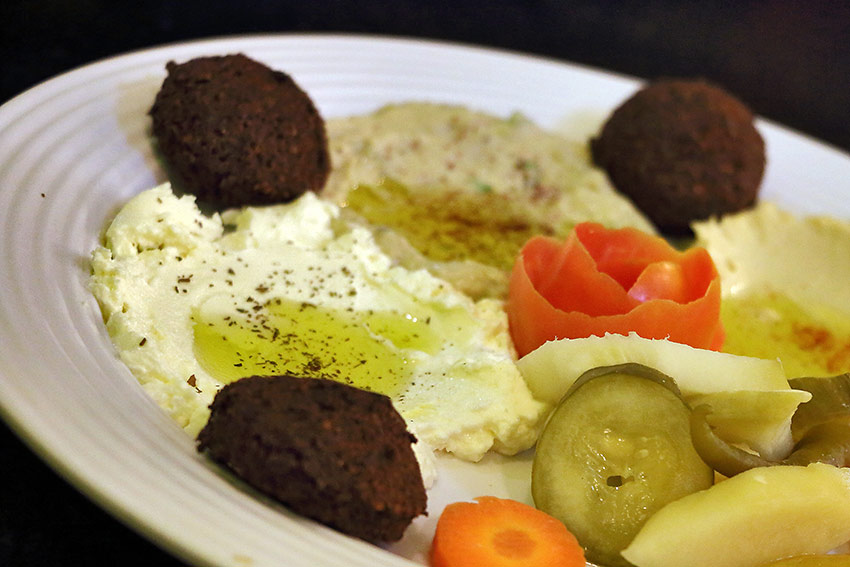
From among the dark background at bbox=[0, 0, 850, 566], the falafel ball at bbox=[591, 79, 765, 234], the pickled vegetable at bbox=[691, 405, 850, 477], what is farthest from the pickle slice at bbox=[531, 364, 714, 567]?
the dark background at bbox=[0, 0, 850, 566]

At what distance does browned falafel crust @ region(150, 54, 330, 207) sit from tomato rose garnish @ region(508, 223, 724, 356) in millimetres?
1106

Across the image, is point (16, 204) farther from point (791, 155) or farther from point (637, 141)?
point (791, 155)

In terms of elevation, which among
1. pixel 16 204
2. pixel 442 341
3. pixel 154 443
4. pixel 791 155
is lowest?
pixel 791 155

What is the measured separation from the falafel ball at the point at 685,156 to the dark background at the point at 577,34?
7.08 feet

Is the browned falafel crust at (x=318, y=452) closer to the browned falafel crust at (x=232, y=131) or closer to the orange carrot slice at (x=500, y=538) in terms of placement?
the orange carrot slice at (x=500, y=538)

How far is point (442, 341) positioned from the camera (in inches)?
119

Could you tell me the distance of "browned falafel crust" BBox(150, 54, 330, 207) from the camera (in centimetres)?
314

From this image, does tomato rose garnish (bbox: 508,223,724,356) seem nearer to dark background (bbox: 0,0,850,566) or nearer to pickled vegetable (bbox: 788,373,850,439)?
pickled vegetable (bbox: 788,373,850,439)

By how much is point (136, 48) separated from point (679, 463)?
12.5 feet

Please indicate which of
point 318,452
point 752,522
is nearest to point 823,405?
point 752,522

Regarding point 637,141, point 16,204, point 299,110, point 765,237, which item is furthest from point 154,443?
point 765,237

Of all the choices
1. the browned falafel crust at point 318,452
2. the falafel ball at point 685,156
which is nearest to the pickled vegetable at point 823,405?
the browned falafel crust at point 318,452

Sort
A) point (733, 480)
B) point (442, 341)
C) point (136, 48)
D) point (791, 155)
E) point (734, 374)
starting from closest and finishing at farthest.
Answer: point (733, 480)
point (734, 374)
point (442, 341)
point (136, 48)
point (791, 155)

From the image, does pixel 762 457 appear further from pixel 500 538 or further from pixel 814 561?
pixel 500 538
